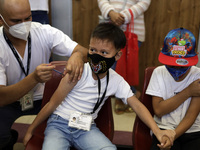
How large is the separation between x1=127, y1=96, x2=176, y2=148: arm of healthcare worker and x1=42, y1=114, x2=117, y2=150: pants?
26 cm

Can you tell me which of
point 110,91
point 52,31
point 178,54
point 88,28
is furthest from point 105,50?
point 88,28

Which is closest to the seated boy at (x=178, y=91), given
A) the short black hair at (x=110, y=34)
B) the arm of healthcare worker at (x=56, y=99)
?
the short black hair at (x=110, y=34)

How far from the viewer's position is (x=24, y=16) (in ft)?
5.68

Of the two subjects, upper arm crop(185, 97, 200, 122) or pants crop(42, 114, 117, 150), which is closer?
pants crop(42, 114, 117, 150)

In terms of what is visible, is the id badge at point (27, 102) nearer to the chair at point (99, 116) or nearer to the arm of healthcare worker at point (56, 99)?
the chair at point (99, 116)

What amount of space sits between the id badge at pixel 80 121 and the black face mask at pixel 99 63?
294 mm

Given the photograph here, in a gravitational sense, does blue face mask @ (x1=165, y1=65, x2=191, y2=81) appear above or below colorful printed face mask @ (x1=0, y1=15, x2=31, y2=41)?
below

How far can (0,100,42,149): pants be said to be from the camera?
5.50 ft

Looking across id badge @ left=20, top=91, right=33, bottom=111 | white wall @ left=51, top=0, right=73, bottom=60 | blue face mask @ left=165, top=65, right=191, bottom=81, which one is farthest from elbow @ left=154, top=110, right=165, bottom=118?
white wall @ left=51, top=0, right=73, bottom=60

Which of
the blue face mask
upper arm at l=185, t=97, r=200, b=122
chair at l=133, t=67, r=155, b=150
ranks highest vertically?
the blue face mask

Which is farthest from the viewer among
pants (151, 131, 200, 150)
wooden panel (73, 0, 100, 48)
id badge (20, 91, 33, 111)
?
wooden panel (73, 0, 100, 48)

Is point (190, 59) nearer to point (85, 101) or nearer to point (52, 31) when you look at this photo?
point (85, 101)

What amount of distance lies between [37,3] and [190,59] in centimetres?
206

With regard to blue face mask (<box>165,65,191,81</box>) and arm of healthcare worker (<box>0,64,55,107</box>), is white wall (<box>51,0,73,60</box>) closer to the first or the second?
arm of healthcare worker (<box>0,64,55,107</box>)
